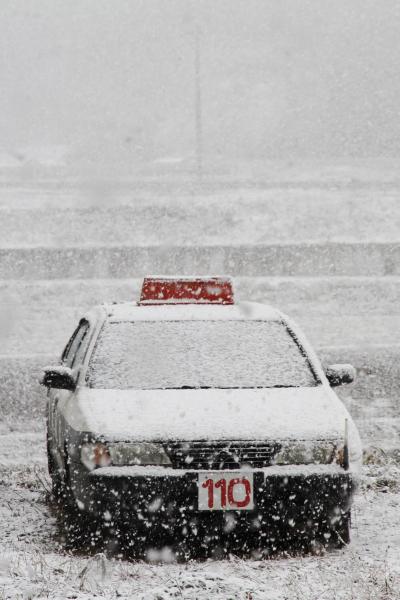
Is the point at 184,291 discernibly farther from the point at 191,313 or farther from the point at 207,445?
the point at 207,445

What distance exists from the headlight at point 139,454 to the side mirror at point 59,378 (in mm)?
972

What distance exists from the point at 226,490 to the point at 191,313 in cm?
180

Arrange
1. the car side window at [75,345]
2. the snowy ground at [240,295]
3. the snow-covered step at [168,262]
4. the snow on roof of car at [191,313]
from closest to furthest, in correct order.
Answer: the snowy ground at [240,295], the snow on roof of car at [191,313], the car side window at [75,345], the snow-covered step at [168,262]

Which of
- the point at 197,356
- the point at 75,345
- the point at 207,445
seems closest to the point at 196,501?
the point at 207,445

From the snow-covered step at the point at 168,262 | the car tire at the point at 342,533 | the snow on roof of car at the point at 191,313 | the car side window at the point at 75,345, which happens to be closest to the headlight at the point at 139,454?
the car tire at the point at 342,533

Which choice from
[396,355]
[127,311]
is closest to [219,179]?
[396,355]

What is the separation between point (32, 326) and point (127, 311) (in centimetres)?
1452

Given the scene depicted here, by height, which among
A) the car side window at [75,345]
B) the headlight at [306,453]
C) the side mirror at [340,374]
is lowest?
the car side window at [75,345]

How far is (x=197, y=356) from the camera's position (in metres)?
6.51

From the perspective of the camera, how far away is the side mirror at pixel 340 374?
259 inches

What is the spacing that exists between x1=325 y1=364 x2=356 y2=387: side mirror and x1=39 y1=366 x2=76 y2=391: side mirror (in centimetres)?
157

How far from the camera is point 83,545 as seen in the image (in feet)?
18.8

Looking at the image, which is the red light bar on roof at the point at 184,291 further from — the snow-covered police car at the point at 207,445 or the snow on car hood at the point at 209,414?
the snow on car hood at the point at 209,414

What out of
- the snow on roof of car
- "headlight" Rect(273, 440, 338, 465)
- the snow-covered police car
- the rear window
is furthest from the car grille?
the snow on roof of car
